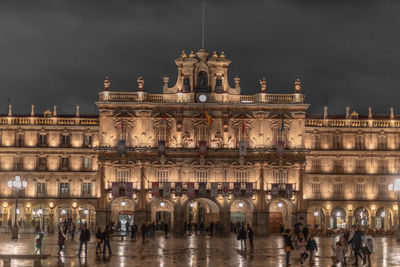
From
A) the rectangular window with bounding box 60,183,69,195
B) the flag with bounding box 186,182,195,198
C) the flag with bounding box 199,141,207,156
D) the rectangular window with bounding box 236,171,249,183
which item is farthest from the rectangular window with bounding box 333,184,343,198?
the rectangular window with bounding box 60,183,69,195

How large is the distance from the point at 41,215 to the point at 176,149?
21773mm

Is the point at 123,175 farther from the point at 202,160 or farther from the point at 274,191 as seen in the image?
the point at 274,191

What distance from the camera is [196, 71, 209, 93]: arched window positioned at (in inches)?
3637

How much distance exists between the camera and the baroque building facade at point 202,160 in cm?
8881

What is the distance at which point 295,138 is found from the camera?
91312mm

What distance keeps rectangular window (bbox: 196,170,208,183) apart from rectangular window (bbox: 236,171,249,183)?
4.24 metres

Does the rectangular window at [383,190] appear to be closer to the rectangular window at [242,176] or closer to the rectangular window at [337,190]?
the rectangular window at [337,190]

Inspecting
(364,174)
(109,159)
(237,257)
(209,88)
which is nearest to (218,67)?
(209,88)

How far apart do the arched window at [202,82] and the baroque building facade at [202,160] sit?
5.4 inches

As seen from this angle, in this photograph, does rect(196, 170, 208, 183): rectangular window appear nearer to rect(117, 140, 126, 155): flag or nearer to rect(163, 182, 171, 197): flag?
rect(163, 182, 171, 197): flag

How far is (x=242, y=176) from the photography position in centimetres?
9012

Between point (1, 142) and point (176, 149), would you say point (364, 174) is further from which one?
point (1, 142)

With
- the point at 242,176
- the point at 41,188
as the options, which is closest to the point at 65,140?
the point at 41,188

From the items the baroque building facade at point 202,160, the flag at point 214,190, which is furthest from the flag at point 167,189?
the flag at point 214,190
